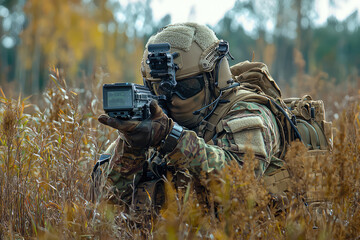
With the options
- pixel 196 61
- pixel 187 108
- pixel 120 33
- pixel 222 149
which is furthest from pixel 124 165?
pixel 120 33

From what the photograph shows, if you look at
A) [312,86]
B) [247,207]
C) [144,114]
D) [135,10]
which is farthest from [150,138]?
[135,10]

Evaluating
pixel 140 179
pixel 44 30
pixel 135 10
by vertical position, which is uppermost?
pixel 135 10

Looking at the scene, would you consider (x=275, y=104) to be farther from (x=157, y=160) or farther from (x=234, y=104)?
(x=157, y=160)

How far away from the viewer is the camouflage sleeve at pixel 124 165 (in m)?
2.58

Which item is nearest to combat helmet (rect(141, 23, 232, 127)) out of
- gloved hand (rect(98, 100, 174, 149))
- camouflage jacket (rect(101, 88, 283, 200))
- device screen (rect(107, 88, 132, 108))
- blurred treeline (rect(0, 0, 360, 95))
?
camouflage jacket (rect(101, 88, 283, 200))

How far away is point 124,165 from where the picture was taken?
267 cm

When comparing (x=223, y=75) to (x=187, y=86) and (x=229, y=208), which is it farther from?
(x=229, y=208)

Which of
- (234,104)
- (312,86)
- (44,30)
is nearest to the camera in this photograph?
(234,104)

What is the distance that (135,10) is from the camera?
30391 millimetres

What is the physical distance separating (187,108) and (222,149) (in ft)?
1.53

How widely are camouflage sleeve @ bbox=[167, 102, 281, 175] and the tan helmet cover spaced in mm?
324

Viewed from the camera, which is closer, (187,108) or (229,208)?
(229,208)

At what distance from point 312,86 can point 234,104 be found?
430cm

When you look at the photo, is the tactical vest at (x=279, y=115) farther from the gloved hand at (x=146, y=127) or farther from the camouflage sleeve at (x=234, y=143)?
the gloved hand at (x=146, y=127)
